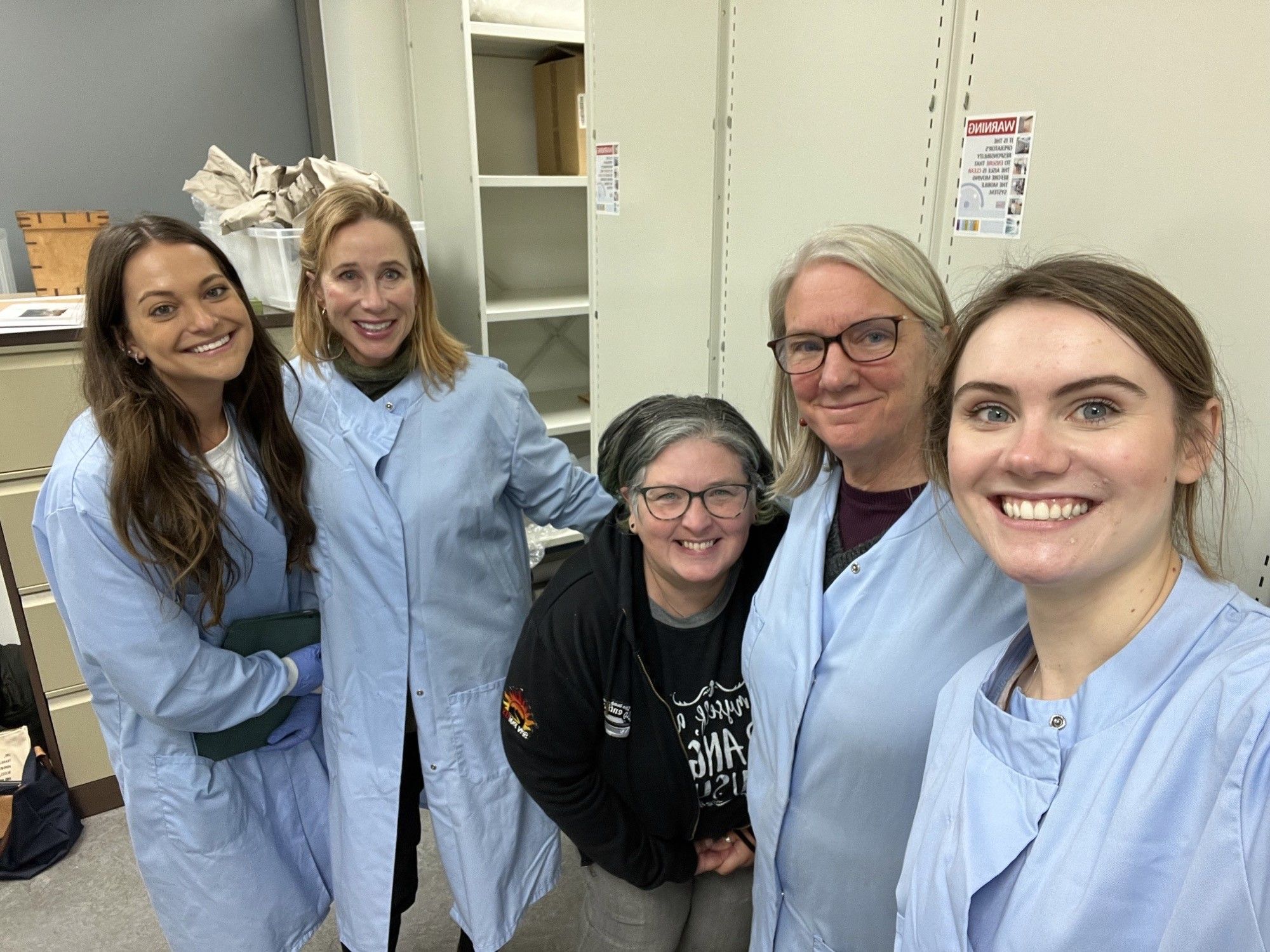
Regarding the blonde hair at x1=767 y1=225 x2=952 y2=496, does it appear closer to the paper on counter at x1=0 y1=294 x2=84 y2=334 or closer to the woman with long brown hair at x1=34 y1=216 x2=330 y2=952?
the woman with long brown hair at x1=34 y1=216 x2=330 y2=952

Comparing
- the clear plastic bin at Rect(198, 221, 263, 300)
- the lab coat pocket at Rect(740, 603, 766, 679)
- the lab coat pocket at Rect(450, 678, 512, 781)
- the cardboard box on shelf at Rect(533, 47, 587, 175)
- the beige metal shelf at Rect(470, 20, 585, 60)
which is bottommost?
the lab coat pocket at Rect(450, 678, 512, 781)

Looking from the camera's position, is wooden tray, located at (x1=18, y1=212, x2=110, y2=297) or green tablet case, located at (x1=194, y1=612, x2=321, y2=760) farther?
wooden tray, located at (x1=18, y1=212, x2=110, y2=297)

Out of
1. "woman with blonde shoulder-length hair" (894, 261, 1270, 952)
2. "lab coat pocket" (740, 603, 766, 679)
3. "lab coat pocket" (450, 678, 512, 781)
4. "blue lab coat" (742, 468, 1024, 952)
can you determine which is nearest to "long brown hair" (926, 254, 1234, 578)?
"woman with blonde shoulder-length hair" (894, 261, 1270, 952)

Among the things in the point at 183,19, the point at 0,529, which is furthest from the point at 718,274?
the point at 183,19

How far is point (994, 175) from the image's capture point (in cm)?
117

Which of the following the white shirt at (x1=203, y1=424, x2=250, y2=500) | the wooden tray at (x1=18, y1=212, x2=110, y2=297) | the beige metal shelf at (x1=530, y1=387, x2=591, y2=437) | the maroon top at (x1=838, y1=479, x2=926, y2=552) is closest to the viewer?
the maroon top at (x1=838, y1=479, x2=926, y2=552)

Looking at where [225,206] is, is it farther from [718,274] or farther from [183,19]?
[718,274]

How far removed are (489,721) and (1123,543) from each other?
1.26 m

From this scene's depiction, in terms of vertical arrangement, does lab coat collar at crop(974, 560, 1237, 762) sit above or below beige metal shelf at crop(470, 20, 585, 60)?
below

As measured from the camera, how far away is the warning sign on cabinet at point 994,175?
1.12 meters

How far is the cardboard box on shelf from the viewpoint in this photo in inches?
114

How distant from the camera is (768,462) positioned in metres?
1.28

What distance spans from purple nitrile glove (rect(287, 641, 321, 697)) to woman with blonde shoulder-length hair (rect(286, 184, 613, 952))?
0.09 feet

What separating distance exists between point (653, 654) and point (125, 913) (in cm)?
182
